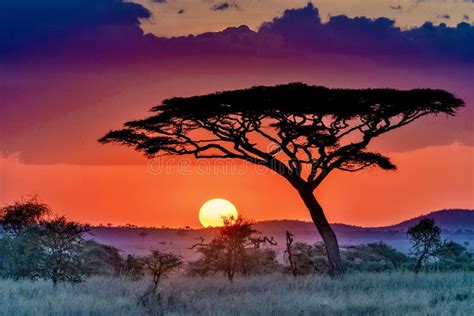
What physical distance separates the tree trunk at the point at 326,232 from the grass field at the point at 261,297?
1.79 m

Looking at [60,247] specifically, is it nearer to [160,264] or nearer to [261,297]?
[160,264]

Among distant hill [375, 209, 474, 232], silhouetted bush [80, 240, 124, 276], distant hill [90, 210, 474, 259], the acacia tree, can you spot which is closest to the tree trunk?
the acacia tree

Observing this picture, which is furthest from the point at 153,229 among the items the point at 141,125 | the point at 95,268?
the point at 141,125

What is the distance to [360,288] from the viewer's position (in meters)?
21.7

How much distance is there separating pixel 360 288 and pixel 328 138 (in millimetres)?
7787

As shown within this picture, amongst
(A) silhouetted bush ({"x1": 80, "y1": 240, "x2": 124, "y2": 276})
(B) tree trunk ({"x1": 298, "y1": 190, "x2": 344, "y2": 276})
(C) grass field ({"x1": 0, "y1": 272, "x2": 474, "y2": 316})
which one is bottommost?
(C) grass field ({"x1": 0, "y1": 272, "x2": 474, "y2": 316})

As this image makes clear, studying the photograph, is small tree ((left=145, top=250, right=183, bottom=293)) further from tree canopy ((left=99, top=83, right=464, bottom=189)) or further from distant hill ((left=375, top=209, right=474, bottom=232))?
distant hill ((left=375, top=209, right=474, bottom=232))

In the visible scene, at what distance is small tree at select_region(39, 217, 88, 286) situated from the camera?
21844 mm

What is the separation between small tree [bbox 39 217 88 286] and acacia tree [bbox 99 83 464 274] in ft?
23.7

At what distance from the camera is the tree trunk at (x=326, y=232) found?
2669cm

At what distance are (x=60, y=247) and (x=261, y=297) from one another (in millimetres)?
6818

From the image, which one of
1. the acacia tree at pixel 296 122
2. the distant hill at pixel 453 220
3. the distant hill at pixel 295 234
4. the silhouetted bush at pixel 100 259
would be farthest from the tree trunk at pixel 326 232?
the distant hill at pixel 453 220

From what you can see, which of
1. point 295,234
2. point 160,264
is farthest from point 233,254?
point 295,234

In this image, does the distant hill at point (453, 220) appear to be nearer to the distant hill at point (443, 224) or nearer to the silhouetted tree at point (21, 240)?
the distant hill at point (443, 224)
